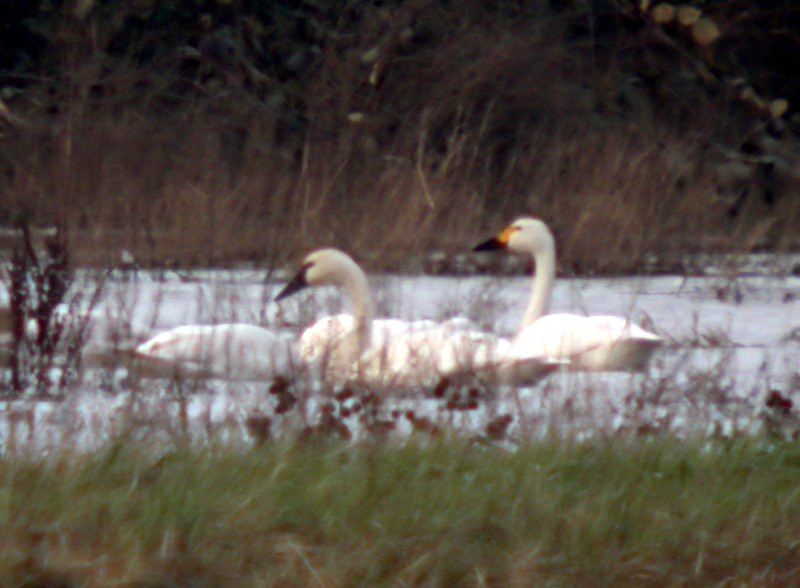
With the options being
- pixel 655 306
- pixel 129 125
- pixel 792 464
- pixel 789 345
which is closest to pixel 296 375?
pixel 792 464

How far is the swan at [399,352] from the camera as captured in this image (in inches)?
208

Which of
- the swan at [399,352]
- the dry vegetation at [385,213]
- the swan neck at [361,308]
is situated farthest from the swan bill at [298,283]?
the dry vegetation at [385,213]

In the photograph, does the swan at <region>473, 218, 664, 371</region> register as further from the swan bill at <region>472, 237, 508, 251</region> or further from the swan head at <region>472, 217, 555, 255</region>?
the swan bill at <region>472, 237, 508, 251</region>

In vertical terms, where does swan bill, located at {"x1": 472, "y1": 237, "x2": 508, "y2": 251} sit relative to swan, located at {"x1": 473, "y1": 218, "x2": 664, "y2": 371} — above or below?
above

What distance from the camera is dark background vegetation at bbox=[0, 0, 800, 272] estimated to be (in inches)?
431

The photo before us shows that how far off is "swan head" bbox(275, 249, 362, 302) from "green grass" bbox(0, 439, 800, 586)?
2.71m

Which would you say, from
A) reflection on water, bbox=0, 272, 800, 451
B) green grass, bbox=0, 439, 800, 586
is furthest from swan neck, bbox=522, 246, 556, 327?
green grass, bbox=0, 439, 800, 586

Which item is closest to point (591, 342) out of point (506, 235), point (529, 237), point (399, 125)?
point (529, 237)

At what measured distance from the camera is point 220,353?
5.73 m

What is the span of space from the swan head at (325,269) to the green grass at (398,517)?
2.71 m

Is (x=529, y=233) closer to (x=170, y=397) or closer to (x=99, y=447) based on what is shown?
(x=170, y=397)

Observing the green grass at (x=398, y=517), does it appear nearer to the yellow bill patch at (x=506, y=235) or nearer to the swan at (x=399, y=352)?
the swan at (x=399, y=352)

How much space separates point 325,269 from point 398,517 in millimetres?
3551

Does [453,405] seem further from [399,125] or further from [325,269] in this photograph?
[399,125]
